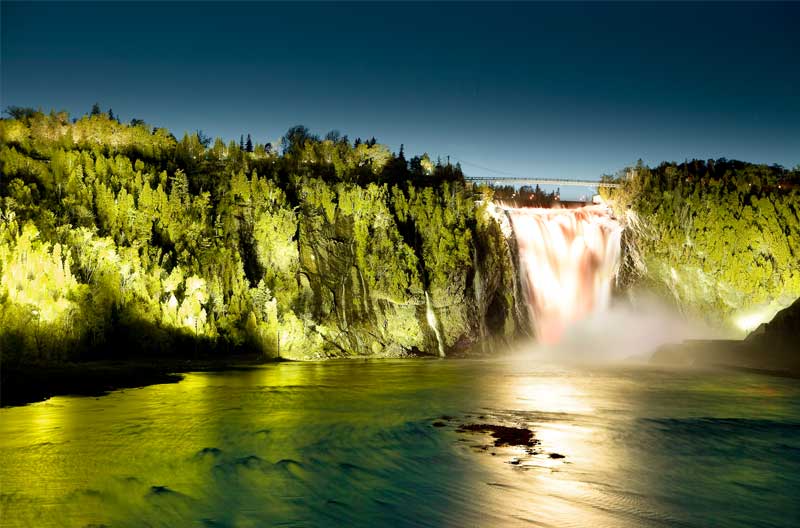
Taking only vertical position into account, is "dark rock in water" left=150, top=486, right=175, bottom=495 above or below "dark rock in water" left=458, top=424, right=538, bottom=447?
above

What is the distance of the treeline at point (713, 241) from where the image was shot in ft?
195

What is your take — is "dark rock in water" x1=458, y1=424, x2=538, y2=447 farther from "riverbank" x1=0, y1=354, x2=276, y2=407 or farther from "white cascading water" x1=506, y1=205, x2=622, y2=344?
"white cascading water" x1=506, y1=205, x2=622, y2=344

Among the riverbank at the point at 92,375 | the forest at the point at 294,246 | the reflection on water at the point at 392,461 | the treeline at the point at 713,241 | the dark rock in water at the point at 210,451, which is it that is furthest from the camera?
the treeline at the point at 713,241

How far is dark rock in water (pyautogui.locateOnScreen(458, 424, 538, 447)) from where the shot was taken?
46.2 ft

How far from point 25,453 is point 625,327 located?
54109 millimetres

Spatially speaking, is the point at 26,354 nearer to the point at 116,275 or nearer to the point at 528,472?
the point at 116,275

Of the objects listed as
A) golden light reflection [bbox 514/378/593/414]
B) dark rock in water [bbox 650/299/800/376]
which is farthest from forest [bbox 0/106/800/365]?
golden light reflection [bbox 514/378/593/414]

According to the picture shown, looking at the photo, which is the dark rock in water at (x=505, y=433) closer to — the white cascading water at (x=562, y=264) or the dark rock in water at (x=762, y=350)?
the dark rock in water at (x=762, y=350)

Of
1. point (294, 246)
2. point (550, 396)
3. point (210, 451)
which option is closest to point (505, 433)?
point (210, 451)

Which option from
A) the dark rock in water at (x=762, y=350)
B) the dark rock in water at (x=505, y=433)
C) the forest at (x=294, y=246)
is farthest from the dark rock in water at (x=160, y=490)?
the dark rock in water at (x=762, y=350)

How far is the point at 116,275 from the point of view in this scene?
131 ft

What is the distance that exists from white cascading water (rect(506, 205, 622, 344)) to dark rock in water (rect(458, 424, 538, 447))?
39.8m

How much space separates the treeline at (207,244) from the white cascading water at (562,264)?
Answer: 19.7 feet

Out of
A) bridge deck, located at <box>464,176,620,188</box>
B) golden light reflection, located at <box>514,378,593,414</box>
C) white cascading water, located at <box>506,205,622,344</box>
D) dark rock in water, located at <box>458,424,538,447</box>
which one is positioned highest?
bridge deck, located at <box>464,176,620,188</box>
